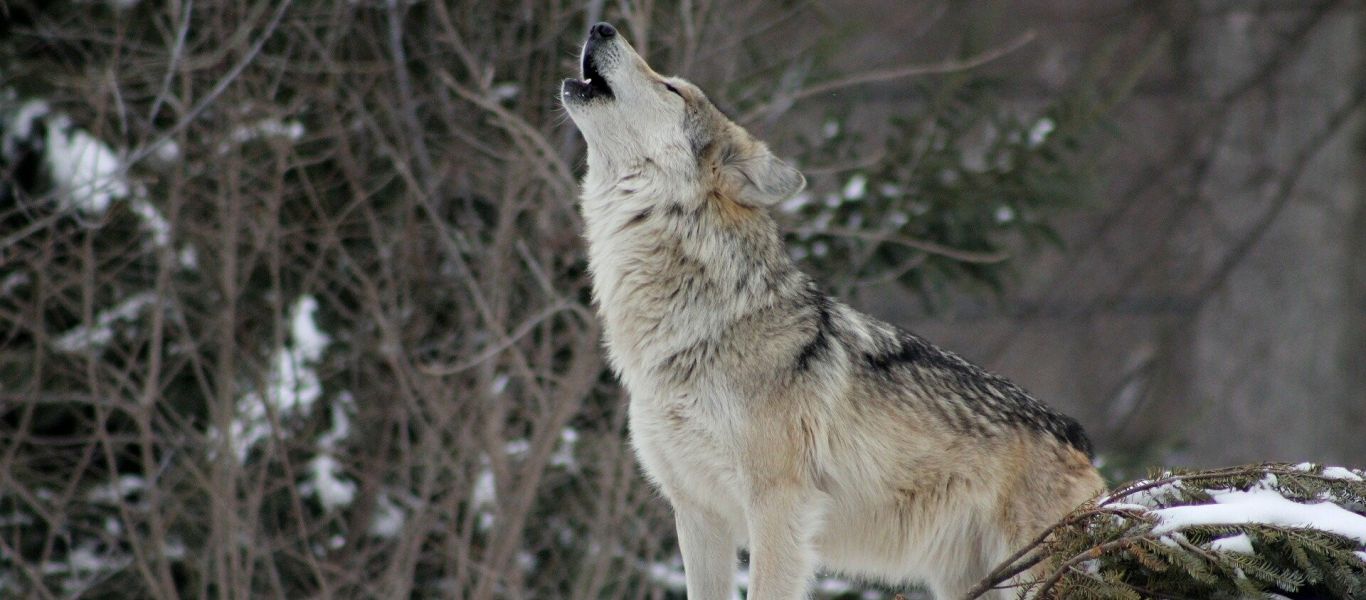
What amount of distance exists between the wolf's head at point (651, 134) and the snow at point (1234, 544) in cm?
197

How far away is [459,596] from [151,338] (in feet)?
7.84

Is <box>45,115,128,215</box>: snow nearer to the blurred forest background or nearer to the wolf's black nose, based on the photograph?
the blurred forest background

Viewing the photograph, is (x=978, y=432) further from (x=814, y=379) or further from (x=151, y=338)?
(x=151, y=338)

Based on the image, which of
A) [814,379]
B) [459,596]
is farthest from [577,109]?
[459,596]

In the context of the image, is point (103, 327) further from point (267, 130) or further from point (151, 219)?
point (267, 130)

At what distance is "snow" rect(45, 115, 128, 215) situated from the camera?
Answer: 24.0ft

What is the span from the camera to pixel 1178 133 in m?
15.8

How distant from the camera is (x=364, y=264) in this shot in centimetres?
800

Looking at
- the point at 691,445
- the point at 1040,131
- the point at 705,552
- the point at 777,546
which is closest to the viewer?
the point at 777,546

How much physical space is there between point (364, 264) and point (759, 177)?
13.5ft

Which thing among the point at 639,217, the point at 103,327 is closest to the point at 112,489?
the point at 103,327

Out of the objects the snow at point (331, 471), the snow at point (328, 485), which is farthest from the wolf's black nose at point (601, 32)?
the snow at point (328, 485)

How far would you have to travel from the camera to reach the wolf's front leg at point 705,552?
4.35 m

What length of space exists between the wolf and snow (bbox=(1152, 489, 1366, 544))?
1181mm
